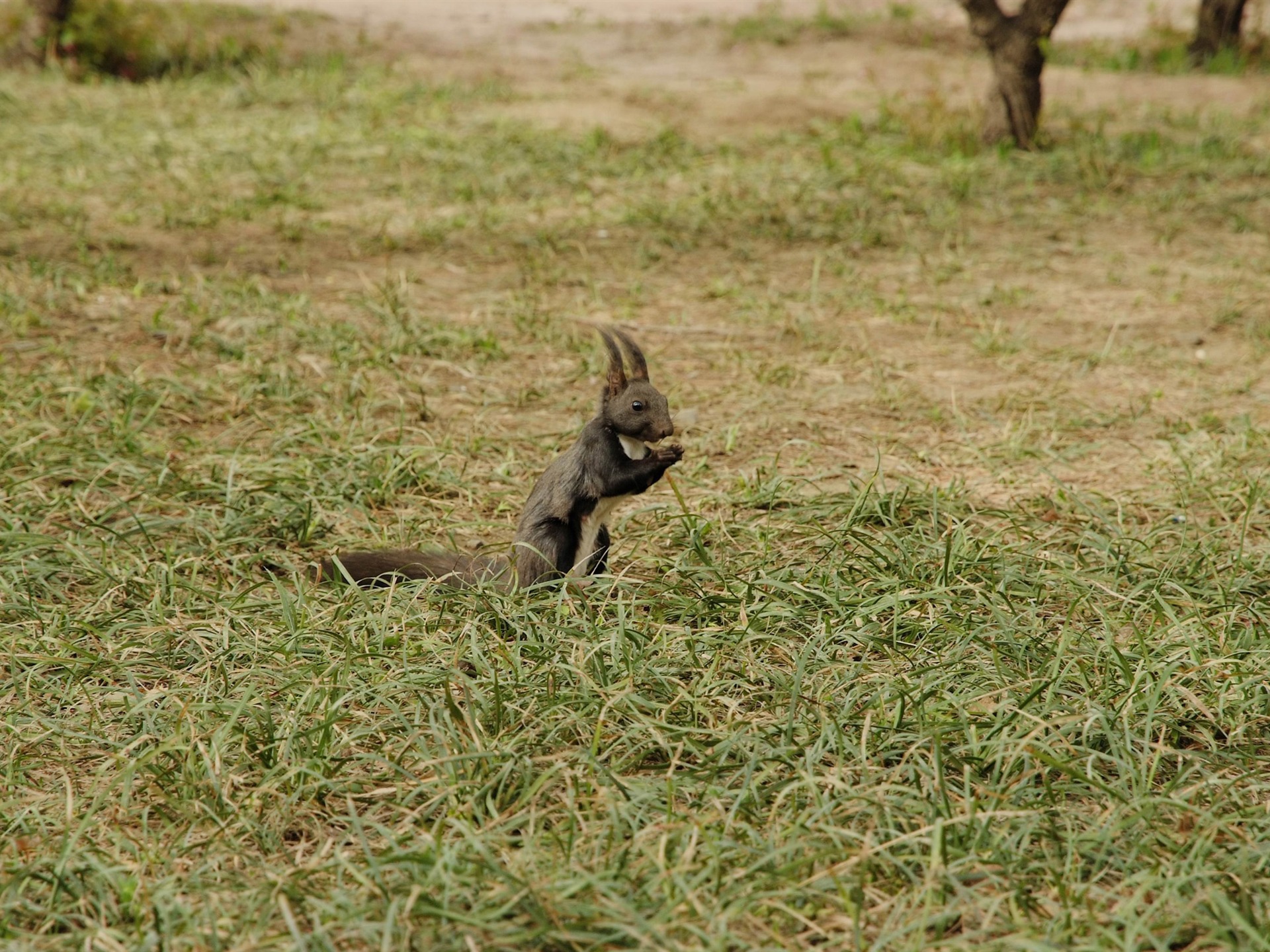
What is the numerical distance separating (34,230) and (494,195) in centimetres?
291

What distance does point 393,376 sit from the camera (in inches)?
248

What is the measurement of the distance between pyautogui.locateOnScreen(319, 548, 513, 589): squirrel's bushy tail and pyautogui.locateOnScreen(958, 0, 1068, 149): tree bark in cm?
747

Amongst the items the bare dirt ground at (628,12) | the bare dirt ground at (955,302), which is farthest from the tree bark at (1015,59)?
the bare dirt ground at (628,12)

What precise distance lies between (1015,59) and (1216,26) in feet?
17.5

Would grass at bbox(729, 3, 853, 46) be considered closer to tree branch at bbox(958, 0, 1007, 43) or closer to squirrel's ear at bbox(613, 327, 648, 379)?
tree branch at bbox(958, 0, 1007, 43)

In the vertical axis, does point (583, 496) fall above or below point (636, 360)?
below

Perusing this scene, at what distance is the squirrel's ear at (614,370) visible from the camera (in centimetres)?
412

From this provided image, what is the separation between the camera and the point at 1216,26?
14.1 m

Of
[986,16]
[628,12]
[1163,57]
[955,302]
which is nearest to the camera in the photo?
[955,302]

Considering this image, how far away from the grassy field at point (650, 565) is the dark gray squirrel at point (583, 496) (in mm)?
155

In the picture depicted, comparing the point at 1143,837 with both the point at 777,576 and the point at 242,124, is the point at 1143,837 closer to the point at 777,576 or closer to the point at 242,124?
the point at 777,576

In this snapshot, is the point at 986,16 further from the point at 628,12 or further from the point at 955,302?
the point at 628,12

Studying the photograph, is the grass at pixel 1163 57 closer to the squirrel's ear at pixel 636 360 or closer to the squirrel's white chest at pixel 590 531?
the squirrel's ear at pixel 636 360

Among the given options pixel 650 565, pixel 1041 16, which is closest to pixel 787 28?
pixel 1041 16
